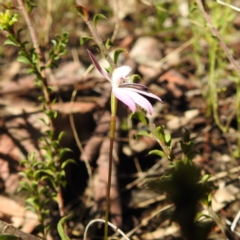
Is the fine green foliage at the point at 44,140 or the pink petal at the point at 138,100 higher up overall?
the pink petal at the point at 138,100

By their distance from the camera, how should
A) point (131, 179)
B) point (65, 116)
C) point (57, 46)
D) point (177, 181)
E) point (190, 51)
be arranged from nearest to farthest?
point (177, 181)
point (57, 46)
point (131, 179)
point (65, 116)
point (190, 51)

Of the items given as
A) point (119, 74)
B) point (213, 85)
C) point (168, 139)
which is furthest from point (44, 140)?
point (213, 85)

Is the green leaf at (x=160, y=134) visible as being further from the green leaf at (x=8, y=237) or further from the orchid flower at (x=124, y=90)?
the green leaf at (x=8, y=237)

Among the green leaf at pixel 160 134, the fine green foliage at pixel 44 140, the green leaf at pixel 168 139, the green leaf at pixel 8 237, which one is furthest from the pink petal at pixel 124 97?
the fine green foliage at pixel 44 140

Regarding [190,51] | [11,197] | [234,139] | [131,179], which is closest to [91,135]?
[131,179]

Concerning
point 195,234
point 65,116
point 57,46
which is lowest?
point 65,116

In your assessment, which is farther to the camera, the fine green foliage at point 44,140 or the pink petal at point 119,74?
the fine green foliage at point 44,140

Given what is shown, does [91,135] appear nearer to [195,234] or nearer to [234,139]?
[234,139]

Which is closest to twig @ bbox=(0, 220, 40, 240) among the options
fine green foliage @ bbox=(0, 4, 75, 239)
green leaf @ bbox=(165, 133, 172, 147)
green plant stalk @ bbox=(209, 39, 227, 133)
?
fine green foliage @ bbox=(0, 4, 75, 239)
